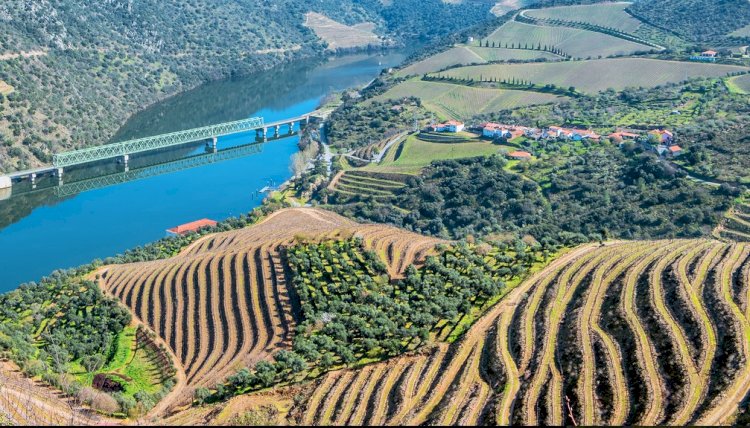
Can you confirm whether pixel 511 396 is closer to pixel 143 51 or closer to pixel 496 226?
pixel 496 226

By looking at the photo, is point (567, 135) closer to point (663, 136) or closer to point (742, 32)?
point (663, 136)

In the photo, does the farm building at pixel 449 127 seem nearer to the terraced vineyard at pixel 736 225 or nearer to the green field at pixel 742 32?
the terraced vineyard at pixel 736 225

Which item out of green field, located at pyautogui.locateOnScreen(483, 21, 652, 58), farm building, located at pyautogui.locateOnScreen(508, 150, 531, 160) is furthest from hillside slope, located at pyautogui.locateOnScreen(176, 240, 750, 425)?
green field, located at pyautogui.locateOnScreen(483, 21, 652, 58)

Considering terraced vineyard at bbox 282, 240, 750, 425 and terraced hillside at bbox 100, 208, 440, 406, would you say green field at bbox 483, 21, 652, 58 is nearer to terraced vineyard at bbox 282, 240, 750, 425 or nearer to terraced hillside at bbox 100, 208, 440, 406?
terraced hillside at bbox 100, 208, 440, 406

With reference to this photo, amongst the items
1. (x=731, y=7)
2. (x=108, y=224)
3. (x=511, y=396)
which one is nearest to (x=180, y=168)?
(x=108, y=224)

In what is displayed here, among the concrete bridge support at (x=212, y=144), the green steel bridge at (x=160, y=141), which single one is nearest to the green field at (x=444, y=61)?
the green steel bridge at (x=160, y=141)

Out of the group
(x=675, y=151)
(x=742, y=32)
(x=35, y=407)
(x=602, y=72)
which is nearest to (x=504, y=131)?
(x=675, y=151)
